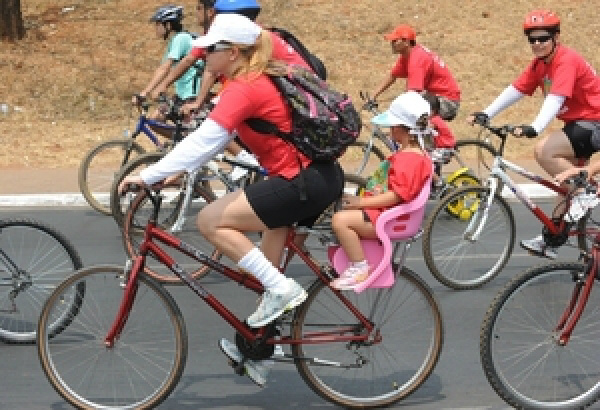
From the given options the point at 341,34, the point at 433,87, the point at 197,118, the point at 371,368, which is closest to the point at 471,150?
the point at 433,87

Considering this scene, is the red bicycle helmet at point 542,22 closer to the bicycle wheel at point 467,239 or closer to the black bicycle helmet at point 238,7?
the bicycle wheel at point 467,239

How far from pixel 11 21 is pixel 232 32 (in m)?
12.9

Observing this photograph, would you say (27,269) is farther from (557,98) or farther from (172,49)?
(172,49)

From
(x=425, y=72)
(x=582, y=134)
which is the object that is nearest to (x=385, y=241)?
(x=582, y=134)

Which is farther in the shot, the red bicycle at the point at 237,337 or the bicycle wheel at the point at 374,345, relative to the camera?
the bicycle wheel at the point at 374,345

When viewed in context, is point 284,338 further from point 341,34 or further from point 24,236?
point 341,34

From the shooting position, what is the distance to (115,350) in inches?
228

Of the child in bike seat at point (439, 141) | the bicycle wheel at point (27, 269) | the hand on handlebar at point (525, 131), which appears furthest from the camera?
the child in bike seat at point (439, 141)

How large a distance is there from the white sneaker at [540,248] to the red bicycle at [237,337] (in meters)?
2.58

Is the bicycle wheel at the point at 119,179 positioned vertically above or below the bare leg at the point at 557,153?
below

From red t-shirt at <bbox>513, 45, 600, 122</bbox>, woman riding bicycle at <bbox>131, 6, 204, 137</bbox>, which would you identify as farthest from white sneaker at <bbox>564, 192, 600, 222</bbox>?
woman riding bicycle at <bbox>131, 6, 204, 137</bbox>

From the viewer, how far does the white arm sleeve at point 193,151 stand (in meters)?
5.29

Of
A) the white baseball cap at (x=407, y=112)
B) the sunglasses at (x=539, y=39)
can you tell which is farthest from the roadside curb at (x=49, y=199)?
the white baseball cap at (x=407, y=112)

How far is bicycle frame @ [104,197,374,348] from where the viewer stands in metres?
5.55
